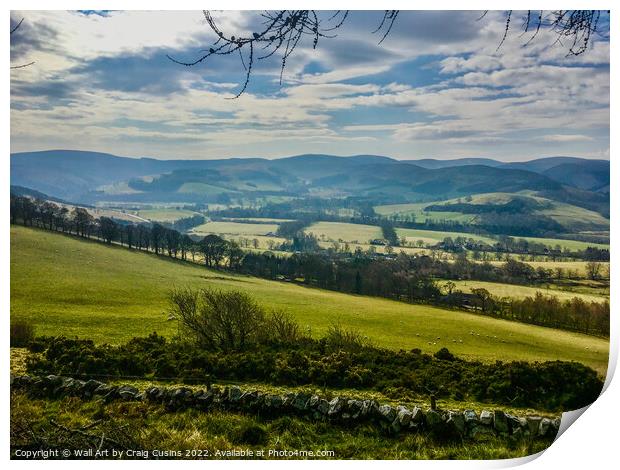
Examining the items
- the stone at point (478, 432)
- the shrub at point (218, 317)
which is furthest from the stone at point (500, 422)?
the shrub at point (218, 317)

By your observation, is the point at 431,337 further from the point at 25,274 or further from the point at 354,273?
the point at 25,274

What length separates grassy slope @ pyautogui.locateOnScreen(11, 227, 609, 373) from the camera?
5664 millimetres

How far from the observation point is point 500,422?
486 centimetres

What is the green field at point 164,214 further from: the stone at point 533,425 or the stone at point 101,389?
the stone at point 533,425

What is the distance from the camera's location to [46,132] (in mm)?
5812

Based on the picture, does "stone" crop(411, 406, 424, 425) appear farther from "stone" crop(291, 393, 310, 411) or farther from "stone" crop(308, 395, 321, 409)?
"stone" crop(291, 393, 310, 411)

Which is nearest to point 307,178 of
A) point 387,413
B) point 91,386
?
point 387,413

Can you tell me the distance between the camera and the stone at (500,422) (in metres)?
4.86

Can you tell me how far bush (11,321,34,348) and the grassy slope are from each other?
0.33 feet

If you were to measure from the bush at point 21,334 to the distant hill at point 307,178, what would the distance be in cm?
175

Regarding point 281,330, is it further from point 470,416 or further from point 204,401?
point 470,416

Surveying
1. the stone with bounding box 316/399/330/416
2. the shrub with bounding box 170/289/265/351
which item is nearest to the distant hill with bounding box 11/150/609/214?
the shrub with bounding box 170/289/265/351

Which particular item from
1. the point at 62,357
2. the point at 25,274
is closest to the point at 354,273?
the point at 62,357

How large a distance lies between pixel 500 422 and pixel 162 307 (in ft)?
14.1
